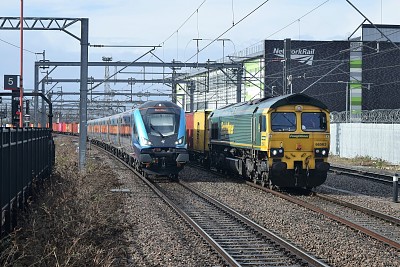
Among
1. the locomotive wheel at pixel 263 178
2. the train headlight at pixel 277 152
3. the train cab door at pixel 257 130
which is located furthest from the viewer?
the locomotive wheel at pixel 263 178

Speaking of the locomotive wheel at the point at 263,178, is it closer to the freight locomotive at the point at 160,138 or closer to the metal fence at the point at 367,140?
the freight locomotive at the point at 160,138

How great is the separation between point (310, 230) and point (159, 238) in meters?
3.10

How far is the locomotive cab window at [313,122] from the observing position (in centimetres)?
1916

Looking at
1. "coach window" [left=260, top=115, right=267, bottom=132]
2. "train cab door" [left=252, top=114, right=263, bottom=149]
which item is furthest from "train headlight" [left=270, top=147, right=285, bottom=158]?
"train cab door" [left=252, top=114, right=263, bottom=149]

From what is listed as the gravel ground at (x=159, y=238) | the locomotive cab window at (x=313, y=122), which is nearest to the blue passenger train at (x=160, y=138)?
the gravel ground at (x=159, y=238)

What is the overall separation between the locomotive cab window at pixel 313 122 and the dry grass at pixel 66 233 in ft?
21.1

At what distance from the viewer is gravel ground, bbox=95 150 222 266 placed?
394 inches

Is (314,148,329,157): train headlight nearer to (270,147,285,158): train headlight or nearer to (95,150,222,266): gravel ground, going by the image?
(270,147,285,158): train headlight

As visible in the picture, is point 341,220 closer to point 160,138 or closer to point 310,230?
point 310,230

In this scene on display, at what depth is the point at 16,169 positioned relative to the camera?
425 inches

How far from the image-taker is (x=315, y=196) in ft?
61.8

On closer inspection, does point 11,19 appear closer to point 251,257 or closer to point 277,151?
point 277,151

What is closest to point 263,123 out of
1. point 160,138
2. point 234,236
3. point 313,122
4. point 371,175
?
point 313,122

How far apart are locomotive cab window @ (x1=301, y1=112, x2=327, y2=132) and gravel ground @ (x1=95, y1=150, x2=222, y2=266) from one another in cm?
506
